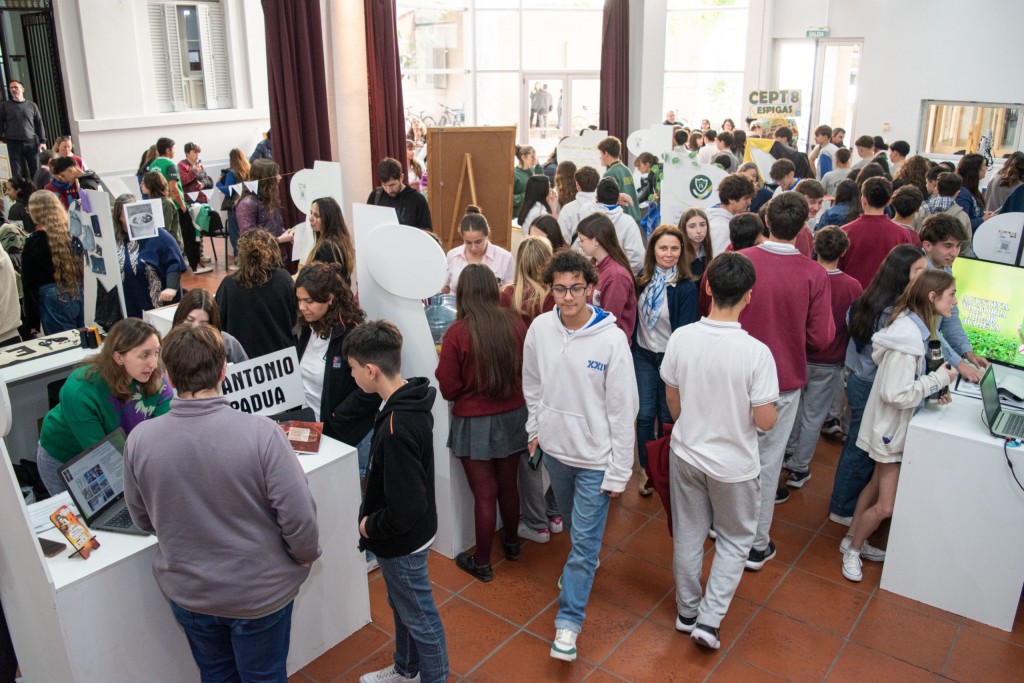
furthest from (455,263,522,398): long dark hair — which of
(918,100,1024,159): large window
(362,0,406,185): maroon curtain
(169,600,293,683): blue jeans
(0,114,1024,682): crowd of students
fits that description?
(918,100,1024,159): large window

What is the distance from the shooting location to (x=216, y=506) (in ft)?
7.07

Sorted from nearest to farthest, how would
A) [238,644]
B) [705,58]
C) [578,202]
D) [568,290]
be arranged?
[238,644], [568,290], [578,202], [705,58]

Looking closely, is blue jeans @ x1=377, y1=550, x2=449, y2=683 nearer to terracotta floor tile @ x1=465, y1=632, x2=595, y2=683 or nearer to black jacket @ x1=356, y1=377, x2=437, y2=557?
black jacket @ x1=356, y1=377, x2=437, y2=557

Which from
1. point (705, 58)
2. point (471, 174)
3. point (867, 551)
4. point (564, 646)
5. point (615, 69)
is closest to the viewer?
point (564, 646)

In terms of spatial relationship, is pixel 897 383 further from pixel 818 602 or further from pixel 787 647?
pixel 787 647

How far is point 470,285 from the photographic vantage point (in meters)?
3.23

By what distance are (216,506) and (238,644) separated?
479 mm

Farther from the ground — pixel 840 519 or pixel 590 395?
pixel 590 395

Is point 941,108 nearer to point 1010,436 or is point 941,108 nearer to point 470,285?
point 1010,436

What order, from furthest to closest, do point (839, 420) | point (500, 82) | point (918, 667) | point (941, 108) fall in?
point (500, 82), point (941, 108), point (839, 420), point (918, 667)

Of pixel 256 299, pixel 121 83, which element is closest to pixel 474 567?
pixel 256 299

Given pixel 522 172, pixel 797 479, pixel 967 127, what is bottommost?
pixel 797 479

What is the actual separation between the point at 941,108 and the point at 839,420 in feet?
25.0

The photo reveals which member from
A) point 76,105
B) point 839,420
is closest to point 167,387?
point 839,420
